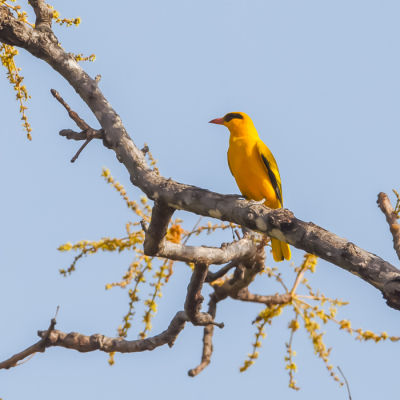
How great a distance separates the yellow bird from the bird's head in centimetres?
34

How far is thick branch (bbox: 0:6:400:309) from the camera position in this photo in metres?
1.93

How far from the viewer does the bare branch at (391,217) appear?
9.81 feet

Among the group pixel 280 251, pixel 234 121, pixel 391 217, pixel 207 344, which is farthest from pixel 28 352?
pixel 234 121

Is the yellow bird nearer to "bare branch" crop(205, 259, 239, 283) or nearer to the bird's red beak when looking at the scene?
"bare branch" crop(205, 259, 239, 283)

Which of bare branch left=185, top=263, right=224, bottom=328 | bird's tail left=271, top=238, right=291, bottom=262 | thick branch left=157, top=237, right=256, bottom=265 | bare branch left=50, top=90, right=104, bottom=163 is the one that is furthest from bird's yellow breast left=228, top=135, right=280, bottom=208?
bare branch left=50, top=90, right=104, bottom=163

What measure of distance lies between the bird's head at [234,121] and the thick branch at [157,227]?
8.05 feet

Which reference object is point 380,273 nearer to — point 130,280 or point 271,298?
point 130,280

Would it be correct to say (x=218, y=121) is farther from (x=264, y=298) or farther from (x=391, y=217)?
(x=391, y=217)

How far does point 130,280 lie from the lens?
4.09m

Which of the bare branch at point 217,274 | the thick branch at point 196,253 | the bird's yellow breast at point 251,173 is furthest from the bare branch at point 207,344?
the thick branch at point 196,253

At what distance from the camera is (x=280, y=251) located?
4570mm

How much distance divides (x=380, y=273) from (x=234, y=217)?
96cm

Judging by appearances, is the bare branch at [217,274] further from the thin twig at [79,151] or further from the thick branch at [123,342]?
the thin twig at [79,151]


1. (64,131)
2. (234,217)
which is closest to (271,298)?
(234,217)
